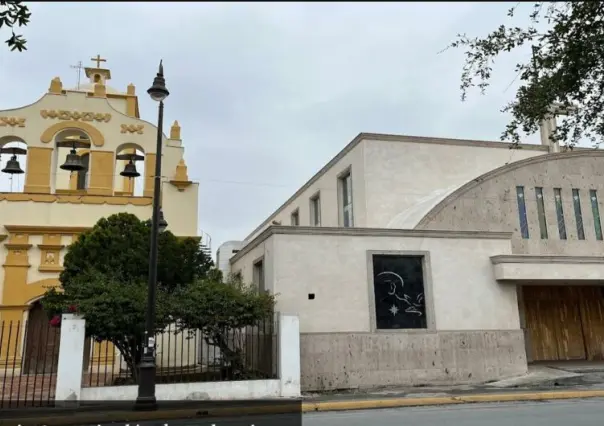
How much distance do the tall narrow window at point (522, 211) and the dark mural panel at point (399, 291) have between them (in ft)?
17.2

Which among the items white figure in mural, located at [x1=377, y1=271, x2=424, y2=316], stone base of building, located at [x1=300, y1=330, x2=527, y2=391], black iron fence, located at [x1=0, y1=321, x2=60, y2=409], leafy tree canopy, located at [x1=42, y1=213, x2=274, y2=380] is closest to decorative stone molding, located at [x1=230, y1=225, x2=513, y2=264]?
white figure in mural, located at [x1=377, y1=271, x2=424, y2=316]

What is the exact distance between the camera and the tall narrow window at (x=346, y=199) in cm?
2175

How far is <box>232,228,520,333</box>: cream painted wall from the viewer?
14.9 meters

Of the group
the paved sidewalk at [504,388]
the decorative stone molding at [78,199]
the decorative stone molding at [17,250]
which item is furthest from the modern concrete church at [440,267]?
the decorative stone molding at [17,250]

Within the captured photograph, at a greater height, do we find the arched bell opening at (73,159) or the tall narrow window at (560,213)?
the arched bell opening at (73,159)

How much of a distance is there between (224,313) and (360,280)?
4163mm

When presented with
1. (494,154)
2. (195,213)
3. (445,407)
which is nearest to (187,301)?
(445,407)

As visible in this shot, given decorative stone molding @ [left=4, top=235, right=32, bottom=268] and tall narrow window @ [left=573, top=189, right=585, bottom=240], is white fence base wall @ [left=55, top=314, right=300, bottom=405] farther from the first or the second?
tall narrow window @ [left=573, top=189, right=585, bottom=240]

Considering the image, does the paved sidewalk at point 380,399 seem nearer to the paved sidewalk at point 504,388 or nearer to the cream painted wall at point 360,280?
the paved sidewalk at point 504,388

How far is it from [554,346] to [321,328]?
1017 cm

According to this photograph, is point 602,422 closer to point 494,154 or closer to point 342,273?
point 342,273

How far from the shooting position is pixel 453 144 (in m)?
21.7

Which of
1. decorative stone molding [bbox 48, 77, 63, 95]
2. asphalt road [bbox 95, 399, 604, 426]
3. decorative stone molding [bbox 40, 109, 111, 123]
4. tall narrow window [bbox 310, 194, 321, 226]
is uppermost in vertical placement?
decorative stone molding [bbox 48, 77, 63, 95]

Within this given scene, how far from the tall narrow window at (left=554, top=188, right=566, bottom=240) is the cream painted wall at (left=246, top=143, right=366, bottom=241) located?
23.3 ft
